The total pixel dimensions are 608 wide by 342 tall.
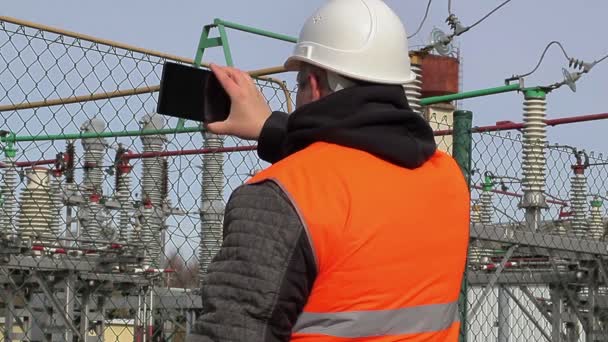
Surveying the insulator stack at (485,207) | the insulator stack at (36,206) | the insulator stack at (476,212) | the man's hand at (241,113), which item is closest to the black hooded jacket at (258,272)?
the man's hand at (241,113)

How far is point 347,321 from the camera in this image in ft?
6.40

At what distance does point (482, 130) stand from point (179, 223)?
1.50 m

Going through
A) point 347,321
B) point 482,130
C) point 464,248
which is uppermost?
point 482,130

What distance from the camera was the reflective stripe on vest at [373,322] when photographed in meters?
1.94

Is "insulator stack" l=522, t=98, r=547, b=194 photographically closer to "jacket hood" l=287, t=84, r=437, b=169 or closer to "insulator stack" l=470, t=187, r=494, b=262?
"insulator stack" l=470, t=187, r=494, b=262

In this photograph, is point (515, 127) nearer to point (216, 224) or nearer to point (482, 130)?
point (482, 130)

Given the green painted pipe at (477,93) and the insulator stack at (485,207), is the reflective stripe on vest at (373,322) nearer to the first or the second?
the green painted pipe at (477,93)

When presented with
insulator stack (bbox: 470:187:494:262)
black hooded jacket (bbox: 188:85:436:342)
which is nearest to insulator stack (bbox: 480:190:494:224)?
insulator stack (bbox: 470:187:494:262)

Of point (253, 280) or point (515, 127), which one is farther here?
point (515, 127)

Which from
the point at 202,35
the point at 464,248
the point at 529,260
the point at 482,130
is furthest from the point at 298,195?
the point at 529,260

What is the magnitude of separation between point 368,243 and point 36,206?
5.86 meters

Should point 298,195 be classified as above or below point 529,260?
below

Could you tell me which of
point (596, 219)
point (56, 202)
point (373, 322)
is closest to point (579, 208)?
point (596, 219)

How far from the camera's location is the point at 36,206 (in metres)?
7.55
